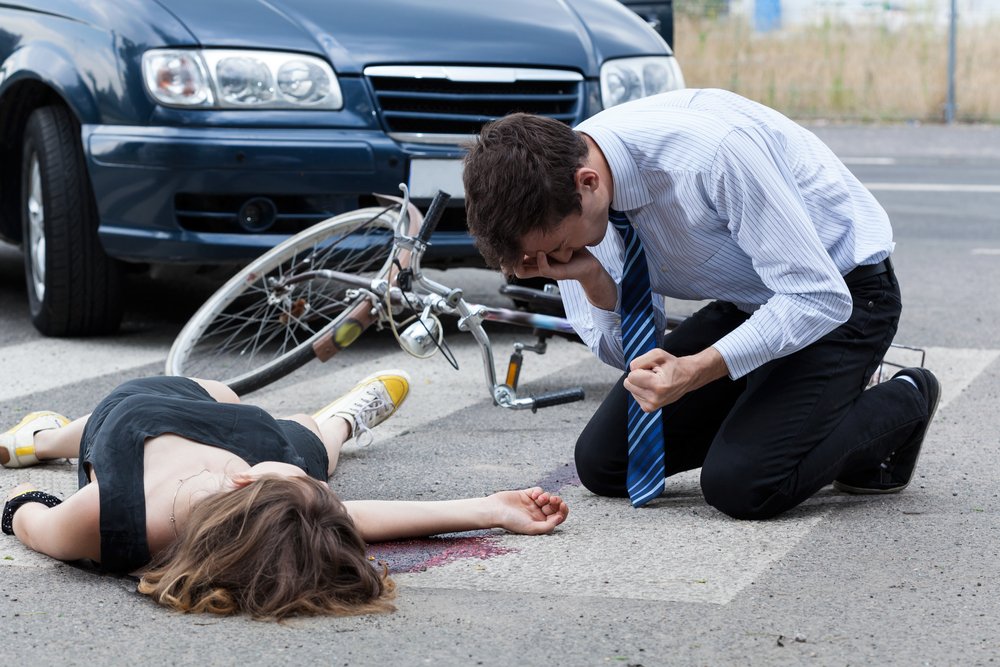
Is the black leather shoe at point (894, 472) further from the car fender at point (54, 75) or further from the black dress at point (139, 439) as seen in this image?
the car fender at point (54, 75)

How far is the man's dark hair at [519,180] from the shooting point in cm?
359

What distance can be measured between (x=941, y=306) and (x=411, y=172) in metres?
2.79

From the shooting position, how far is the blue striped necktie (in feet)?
13.3

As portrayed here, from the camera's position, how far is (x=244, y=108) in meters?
5.98

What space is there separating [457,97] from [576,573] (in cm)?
309

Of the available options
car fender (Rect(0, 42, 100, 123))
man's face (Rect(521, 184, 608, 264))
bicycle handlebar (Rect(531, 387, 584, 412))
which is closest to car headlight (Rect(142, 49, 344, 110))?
car fender (Rect(0, 42, 100, 123))

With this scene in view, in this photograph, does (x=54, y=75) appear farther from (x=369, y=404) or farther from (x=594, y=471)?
(x=594, y=471)

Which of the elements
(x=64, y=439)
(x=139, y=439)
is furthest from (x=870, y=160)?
(x=139, y=439)

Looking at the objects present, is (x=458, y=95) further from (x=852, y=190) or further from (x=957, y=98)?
(x=957, y=98)

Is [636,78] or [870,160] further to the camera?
[870,160]

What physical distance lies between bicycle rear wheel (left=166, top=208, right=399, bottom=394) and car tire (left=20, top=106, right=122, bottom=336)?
913mm

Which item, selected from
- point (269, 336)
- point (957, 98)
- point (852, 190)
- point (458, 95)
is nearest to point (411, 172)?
point (458, 95)

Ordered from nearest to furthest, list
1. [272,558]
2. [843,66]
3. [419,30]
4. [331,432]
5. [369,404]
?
[272,558], [331,432], [369,404], [419,30], [843,66]

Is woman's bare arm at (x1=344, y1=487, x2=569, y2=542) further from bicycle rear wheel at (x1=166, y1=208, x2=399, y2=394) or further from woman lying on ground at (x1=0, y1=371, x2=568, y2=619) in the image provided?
bicycle rear wheel at (x1=166, y1=208, x2=399, y2=394)
